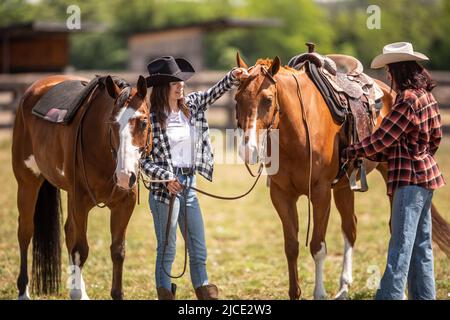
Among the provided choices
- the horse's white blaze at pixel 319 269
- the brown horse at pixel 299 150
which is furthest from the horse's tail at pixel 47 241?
the horse's white blaze at pixel 319 269

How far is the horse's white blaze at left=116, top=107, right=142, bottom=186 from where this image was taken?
14.1 ft

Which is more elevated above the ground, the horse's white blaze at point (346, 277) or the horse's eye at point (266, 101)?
the horse's eye at point (266, 101)

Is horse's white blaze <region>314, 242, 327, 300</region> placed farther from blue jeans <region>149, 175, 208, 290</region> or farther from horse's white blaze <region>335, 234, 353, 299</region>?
blue jeans <region>149, 175, 208, 290</region>

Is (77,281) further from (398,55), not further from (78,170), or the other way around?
(398,55)

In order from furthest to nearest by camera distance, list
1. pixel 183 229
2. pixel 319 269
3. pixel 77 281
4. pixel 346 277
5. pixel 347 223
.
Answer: pixel 347 223
pixel 346 277
pixel 319 269
pixel 77 281
pixel 183 229

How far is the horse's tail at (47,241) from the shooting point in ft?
19.7

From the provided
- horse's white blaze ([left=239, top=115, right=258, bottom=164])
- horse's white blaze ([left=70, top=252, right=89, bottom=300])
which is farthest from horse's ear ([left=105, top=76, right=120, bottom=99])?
horse's white blaze ([left=70, top=252, right=89, bottom=300])

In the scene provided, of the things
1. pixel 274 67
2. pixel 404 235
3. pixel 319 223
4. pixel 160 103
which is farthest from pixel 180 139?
pixel 404 235

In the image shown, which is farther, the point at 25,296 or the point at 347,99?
the point at 25,296

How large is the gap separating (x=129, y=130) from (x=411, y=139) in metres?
1.78

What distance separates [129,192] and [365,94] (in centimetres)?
219

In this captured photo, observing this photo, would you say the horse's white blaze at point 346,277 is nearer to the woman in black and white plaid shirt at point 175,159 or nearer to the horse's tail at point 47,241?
the woman in black and white plaid shirt at point 175,159

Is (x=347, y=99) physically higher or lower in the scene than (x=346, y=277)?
higher

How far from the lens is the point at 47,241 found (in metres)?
6.11
